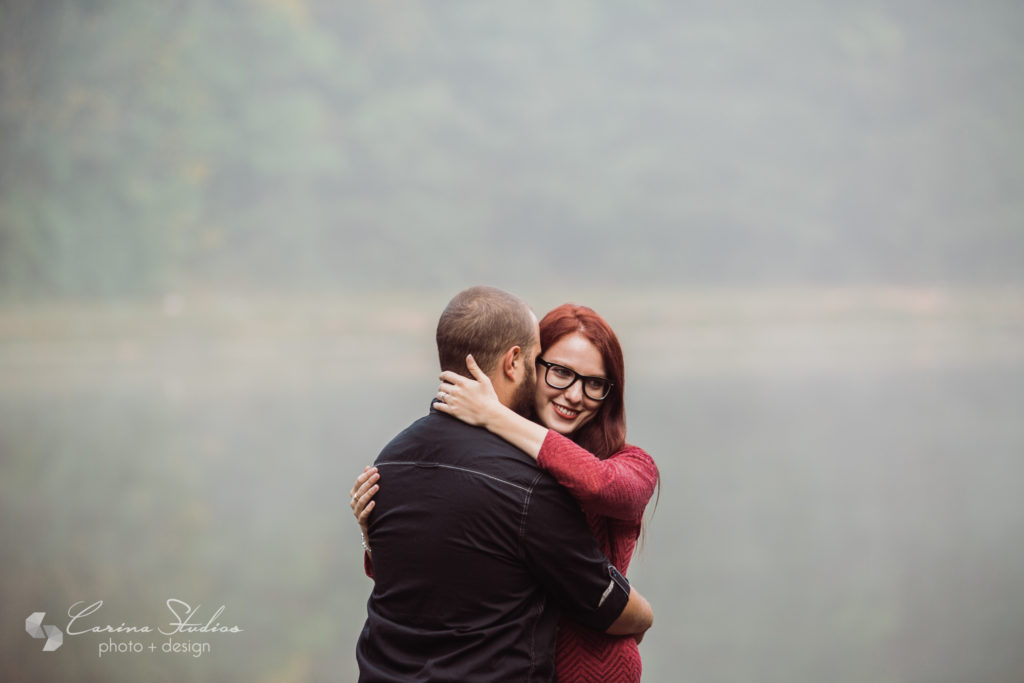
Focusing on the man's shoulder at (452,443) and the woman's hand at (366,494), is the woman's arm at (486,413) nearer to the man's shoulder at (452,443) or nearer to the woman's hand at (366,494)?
the man's shoulder at (452,443)

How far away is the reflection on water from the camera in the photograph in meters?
3.74

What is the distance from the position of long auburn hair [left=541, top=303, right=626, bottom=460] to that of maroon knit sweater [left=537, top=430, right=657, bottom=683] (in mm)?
71

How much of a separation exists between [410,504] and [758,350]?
481 centimetres

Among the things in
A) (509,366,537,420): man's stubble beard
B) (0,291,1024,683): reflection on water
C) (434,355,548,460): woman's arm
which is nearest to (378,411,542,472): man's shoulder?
(434,355,548,460): woman's arm

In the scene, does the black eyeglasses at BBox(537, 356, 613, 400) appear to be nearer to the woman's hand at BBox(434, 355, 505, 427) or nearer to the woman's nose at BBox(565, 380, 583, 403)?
the woman's nose at BBox(565, 380, 583, 403)

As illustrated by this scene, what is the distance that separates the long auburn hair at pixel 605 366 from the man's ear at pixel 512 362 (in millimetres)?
254

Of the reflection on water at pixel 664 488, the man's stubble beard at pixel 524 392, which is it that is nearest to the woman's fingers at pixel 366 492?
the man's stubble beard at pixel 524 392

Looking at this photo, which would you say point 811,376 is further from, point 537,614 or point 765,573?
point 537,614

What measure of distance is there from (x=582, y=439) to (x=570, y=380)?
128 mm

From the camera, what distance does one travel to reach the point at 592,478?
3.98ft

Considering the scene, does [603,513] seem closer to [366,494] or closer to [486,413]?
[486,413]

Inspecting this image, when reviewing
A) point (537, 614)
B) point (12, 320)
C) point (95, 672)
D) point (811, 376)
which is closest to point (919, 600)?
point (811, 376)

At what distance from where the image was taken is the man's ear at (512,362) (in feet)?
4.35

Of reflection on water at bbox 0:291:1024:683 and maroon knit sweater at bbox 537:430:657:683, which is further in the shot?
reflection on water at bbox 0:291:1024:683
